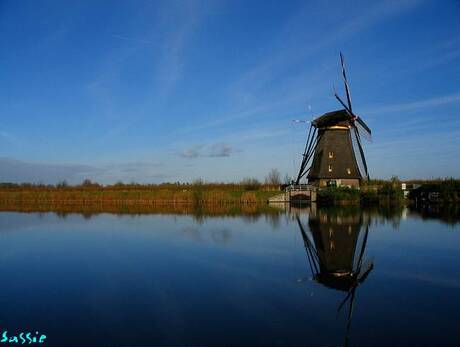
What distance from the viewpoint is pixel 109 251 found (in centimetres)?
1014

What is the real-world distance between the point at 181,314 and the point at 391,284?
3.25m

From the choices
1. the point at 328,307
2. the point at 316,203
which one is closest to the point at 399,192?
Answer: the point at 316,203

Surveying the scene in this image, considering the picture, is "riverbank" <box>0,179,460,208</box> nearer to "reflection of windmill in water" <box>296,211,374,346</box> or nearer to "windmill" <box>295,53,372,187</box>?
"windmill" <box>295,53,372,187</box>

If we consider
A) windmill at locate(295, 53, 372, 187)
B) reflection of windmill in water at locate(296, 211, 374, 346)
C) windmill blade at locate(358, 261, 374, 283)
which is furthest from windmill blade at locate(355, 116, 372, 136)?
windmill blade at locate(358, 261, 374, 283)

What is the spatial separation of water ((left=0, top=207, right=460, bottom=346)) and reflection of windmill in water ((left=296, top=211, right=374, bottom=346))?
2 centimetres

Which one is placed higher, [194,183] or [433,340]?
[194,183]

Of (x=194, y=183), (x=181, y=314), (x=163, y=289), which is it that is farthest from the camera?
(x=194, y=183)

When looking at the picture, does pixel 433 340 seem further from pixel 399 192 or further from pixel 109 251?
pixel 399 192

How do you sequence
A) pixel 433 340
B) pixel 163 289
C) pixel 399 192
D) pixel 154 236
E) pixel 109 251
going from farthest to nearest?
pixel 399 192, pixel 154 236, pixel 109 251, pixel 163 289, pixel 433 340

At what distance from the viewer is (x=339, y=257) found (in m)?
8.83

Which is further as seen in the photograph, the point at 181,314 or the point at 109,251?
the point at 109,251

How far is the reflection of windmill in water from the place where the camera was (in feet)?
21.8

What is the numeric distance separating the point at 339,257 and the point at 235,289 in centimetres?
319

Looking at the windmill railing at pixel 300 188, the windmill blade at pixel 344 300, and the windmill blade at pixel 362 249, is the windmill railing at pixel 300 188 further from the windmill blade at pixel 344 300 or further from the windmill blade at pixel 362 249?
the windmill blade at pixel 344 300
